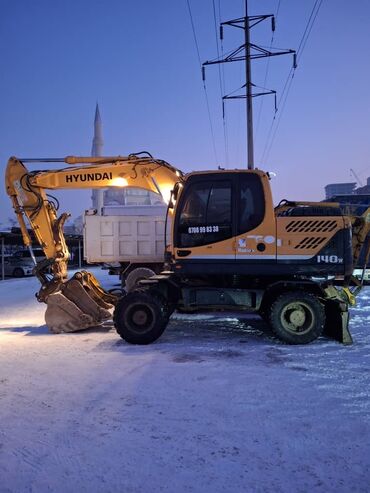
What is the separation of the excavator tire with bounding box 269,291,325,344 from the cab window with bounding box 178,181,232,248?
149 centimetres

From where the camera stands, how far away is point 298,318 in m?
7.29

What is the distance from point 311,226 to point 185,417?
4208mm

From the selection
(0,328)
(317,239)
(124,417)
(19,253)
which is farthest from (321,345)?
(19,253)

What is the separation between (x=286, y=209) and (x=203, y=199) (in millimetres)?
1665

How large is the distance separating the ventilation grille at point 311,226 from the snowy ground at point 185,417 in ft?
6.24

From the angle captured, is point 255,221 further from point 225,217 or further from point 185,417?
point 185,417

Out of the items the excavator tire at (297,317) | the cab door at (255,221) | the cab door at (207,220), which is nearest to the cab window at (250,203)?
the cab door at (255,221)

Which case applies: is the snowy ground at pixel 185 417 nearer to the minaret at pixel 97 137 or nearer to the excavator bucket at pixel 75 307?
the excavator bucket at pixel 75 307

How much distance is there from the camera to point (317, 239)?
7.31 metres

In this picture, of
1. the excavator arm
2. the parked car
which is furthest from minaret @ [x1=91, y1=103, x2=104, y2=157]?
the excavator arm

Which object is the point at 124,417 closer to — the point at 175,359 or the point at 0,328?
the point at 175,359

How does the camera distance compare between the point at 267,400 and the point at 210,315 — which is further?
the point at 210,315

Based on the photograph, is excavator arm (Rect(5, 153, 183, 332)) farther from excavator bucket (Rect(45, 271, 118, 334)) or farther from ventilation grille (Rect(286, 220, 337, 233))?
ventilation grille (Rect(286, 220, 337, 233))

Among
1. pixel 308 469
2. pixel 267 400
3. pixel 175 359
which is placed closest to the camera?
pixel 308 469
